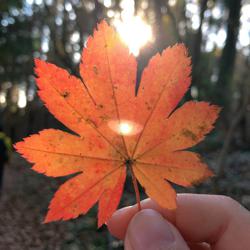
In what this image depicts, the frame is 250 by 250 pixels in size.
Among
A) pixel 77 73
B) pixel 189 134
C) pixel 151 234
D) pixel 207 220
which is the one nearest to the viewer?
pixel 189 134

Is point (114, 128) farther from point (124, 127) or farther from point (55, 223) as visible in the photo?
point (55, 223)

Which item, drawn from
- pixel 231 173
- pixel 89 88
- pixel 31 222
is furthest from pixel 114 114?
pixel 231 173

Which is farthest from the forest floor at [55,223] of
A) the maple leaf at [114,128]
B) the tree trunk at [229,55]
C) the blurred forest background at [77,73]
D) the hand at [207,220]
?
the maple leaf at [114,128]

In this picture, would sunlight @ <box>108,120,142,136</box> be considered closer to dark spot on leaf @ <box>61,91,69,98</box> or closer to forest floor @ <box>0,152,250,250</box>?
dark spot on leaf @ <box>61,91,69,98</box>

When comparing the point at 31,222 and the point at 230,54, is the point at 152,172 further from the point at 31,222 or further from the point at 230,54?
the point at 230,54

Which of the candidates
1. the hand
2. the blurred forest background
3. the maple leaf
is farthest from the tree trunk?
the maple leaf

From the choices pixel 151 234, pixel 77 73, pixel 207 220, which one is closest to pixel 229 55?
pixel 77 73

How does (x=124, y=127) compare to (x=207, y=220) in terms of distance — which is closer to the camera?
(x=124, y=127)

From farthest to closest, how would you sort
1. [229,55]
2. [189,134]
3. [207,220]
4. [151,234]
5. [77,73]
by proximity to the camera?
[229,55] → [77,73] → [207,220] → [151,234] → [189,134]
